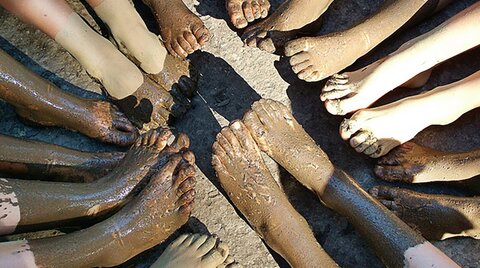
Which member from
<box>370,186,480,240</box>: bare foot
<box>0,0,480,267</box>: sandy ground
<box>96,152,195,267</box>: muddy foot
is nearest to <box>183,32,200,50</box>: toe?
<box>0,0,480,267</box>: sandy ground

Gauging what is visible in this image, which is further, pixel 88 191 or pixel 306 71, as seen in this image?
pixel 306 71

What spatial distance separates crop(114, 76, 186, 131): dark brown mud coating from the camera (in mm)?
2305

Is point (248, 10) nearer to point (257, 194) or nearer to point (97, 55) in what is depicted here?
point (97, 55)

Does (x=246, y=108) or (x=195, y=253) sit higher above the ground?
(x=246, y=108)

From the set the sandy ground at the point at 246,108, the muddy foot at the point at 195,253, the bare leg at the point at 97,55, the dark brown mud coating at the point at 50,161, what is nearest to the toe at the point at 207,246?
the muddy foot at the point at 195,253

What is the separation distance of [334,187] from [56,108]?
89 centimetres

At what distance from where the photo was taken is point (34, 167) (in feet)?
6.91

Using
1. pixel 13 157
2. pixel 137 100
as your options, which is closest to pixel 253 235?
pixel 137 100

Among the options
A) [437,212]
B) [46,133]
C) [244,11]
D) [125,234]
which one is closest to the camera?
[125,234]

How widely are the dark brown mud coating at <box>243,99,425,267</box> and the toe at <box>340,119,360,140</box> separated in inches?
4.2

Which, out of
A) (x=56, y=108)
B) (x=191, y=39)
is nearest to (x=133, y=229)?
(x=56, y=108)

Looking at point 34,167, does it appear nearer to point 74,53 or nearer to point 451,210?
point 74,53

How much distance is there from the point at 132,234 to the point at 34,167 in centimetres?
37

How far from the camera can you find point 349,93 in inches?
89.8
